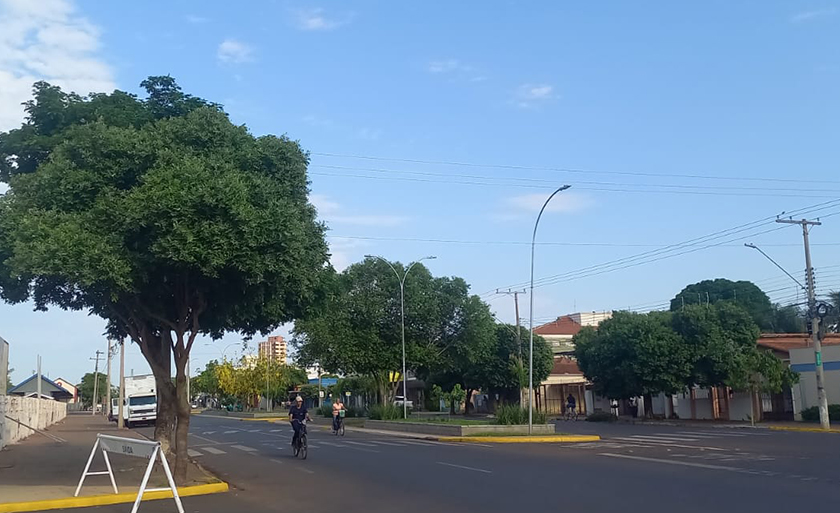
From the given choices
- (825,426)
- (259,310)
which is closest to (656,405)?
(825,426)

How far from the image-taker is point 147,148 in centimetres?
1634

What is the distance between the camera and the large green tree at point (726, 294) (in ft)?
311

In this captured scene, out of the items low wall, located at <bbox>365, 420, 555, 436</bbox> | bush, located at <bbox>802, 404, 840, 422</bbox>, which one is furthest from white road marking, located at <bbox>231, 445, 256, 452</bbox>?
bush, located at <bbox>802, 404, 840, 422</bbox>

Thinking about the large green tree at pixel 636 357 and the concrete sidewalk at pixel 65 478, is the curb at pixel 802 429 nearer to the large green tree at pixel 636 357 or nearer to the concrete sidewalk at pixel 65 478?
the large green tree at pixel 636 357

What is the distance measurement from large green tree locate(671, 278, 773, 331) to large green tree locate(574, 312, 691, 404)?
4089cm

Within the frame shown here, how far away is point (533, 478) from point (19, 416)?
3248 cm

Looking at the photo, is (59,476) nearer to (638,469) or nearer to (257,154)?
(257,154)

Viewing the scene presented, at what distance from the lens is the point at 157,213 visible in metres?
15.5

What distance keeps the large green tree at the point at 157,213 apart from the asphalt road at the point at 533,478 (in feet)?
12.1

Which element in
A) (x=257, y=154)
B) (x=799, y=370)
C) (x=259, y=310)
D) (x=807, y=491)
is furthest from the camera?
(x=799, y=370)

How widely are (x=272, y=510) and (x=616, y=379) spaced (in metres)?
42.2

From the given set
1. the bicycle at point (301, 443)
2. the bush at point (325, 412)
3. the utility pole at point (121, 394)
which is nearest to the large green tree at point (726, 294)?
the bush at point (325, 412)

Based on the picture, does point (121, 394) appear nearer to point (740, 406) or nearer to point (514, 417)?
point (514, 417)

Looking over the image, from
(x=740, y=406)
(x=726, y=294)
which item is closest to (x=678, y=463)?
(x=740, y=406)
